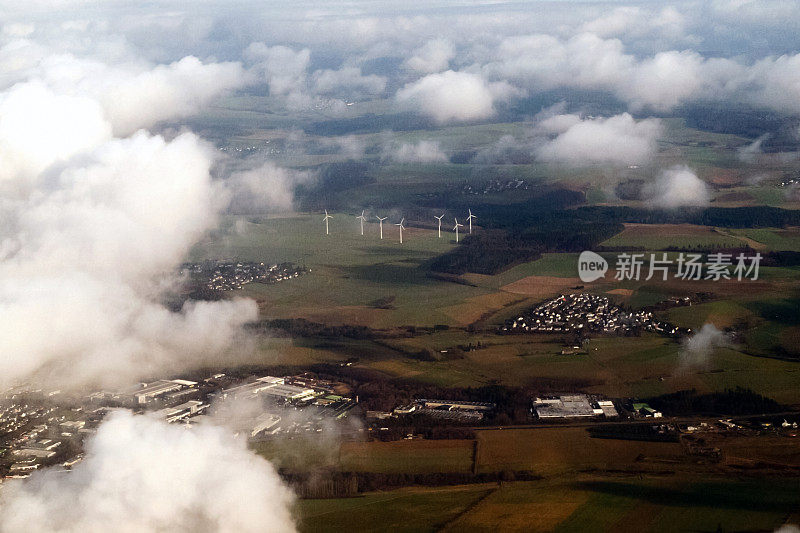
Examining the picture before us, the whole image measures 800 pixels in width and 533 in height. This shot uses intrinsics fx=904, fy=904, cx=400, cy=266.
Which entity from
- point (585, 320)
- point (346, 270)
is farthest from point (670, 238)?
point (346, 270)

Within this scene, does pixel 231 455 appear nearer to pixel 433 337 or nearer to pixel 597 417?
pixel 597 417

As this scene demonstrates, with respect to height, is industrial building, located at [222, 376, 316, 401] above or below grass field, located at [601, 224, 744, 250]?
below

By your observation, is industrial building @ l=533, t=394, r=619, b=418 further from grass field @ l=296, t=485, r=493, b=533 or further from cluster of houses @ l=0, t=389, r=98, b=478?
cluster of houses @ l=0, t=389, r=98, b=478

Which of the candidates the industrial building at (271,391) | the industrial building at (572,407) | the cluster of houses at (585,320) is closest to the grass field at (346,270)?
the cluster of houses at (585,320)

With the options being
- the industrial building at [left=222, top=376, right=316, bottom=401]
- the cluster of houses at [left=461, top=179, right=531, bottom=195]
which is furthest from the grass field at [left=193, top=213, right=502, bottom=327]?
the cluster of houses at [left=461, top=179, right=531, bottom=195]

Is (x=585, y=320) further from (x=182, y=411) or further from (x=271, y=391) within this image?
(x=182, y=411)

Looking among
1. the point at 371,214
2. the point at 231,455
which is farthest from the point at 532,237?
the point at 231,455

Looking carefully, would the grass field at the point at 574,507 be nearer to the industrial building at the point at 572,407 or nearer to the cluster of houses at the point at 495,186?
the industrial building at the point at 572,407

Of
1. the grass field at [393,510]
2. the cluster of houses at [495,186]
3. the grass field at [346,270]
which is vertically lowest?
the grass field at [393,510]
